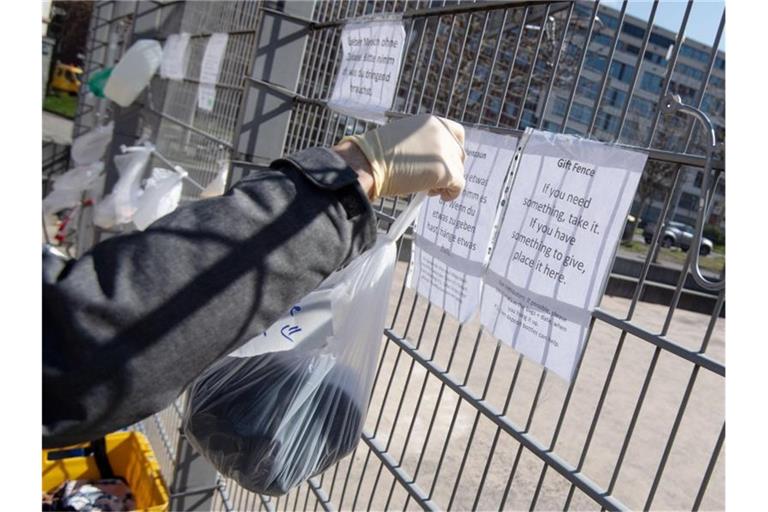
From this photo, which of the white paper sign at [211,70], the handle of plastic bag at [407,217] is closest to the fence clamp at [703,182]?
the handle of plastic bag at [407,217]

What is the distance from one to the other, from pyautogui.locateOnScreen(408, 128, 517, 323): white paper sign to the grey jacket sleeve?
72cm

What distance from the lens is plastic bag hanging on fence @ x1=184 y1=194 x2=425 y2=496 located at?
1623mm

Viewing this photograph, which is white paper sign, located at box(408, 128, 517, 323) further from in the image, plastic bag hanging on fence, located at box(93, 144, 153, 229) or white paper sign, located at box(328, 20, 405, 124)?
plastic bag hanging on fence, located at box(93, 144, 153, 229)

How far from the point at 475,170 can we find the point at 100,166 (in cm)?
533

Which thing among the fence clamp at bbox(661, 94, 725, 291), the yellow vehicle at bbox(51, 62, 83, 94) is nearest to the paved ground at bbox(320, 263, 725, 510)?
the fence clamp at bbox(661, 94, 725, 291)

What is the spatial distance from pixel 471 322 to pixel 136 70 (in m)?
3.28

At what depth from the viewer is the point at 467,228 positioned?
70.5 inches

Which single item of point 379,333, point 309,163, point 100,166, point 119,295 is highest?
point 309,163

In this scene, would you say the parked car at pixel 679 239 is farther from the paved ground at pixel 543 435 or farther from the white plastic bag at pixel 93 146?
the white plastic bag at pixel 93 146

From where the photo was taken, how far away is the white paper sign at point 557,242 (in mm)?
Result: 1371

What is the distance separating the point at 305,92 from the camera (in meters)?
3.33

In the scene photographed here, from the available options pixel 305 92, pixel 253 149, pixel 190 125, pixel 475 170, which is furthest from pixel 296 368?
pixel 190 125

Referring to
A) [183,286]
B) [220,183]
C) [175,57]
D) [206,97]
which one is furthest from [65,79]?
[183,286]

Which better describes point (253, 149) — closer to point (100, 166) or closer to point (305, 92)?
point (305, 92)
